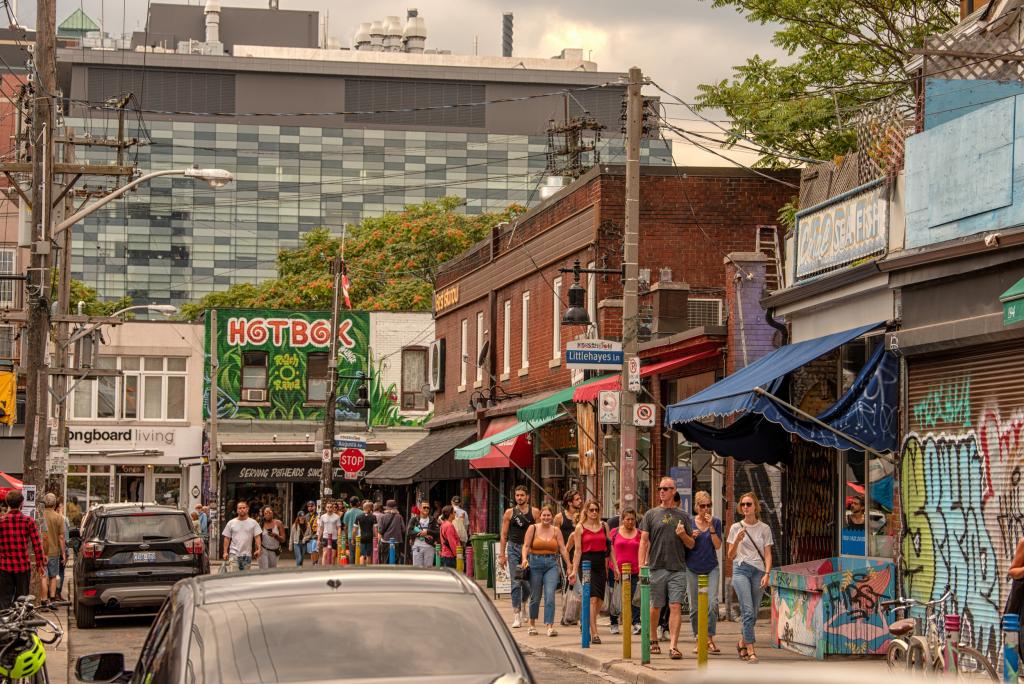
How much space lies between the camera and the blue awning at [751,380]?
1919 centimetres

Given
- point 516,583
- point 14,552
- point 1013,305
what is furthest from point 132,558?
point 1013,305

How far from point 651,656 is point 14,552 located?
706cm

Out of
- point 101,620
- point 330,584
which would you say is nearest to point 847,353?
point 101,620

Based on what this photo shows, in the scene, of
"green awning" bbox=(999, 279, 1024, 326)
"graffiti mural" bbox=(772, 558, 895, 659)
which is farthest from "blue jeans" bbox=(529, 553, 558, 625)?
"green awning" bbox=(999, 279, 1024, 326)

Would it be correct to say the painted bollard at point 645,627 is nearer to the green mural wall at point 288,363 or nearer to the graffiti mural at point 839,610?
the graffiti mural at point 839,610

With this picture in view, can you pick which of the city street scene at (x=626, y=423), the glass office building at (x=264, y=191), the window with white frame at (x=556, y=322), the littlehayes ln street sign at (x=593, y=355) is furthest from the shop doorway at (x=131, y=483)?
the glass office building at (x=264, y=191)

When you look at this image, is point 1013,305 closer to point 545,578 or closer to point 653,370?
point 545,578

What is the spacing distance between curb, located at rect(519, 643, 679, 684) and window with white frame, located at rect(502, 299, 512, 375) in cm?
1848

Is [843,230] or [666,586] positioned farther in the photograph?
[843,230]

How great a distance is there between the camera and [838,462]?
21.1 metres

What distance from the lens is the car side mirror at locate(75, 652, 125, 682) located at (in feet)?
25.3

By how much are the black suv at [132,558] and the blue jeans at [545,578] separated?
5302 millimetres

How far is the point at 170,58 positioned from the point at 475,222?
6039 cm

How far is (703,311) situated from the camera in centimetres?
2845
